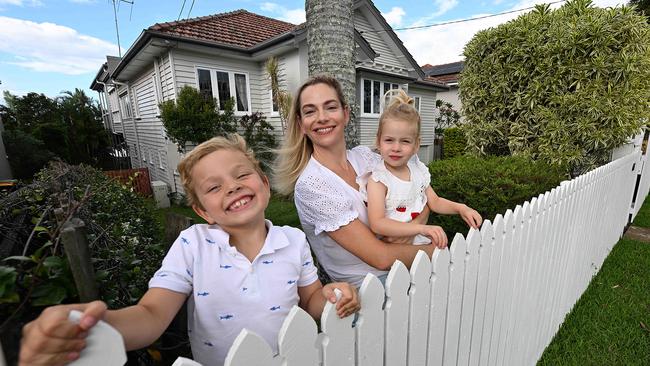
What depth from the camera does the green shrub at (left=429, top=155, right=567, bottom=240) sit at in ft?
10.1

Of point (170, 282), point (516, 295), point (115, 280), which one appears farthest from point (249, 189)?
point (516, 295)

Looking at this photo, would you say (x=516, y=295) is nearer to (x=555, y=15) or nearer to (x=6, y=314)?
(x=6, y=314)

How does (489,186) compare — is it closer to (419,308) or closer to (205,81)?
(419,308)

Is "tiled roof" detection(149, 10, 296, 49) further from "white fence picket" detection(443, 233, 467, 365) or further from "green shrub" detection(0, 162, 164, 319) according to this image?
"white fence picket" detection(443, 233, 467, 365)

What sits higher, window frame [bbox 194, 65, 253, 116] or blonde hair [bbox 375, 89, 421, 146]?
window frame [bbox 194, 65, 253, 116]

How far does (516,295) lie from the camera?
202 centimetres

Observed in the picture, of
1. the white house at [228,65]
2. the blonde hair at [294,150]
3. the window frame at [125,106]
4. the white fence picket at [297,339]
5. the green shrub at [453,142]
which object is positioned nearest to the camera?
the white fence picket at [297,339]

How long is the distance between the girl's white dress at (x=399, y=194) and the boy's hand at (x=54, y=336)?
1406 millimetres

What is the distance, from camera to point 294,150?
1.94 m

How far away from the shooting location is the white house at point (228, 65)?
9.17 meters

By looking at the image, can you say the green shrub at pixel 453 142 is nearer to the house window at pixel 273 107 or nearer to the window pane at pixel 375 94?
the window pane at pixel 375 94

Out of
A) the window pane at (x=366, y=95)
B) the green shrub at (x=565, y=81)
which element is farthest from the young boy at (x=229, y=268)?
the window pane at (x=366, y=95)

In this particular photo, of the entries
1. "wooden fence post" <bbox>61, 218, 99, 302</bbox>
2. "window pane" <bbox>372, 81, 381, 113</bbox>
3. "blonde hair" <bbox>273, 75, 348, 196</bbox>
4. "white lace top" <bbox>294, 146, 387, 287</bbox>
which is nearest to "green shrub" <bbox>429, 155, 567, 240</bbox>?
"white lace top" <bbox>294, 146, 387, 287</bbox>

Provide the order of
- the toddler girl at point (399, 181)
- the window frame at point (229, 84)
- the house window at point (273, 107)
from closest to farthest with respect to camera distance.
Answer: the toddler girl at point (399, 181)
the window frame at point (229, 84)
the house window at point (273, 107)
